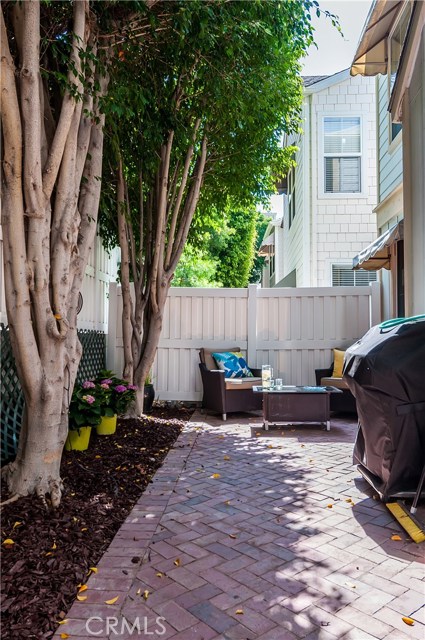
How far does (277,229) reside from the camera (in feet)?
55.2

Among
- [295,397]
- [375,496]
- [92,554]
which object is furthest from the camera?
[295,397]

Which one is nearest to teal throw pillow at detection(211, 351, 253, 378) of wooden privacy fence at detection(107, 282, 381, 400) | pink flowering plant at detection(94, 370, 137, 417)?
wooden privacy fence at detection(107, 282, 381, 400)

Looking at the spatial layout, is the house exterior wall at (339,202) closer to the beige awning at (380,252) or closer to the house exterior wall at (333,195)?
the house exterior wall at (333,195)

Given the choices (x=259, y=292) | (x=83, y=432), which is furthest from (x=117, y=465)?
(x=259, y=292)

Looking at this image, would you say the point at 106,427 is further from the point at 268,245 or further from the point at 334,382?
the point at 268,245

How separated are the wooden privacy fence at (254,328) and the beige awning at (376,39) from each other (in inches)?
132

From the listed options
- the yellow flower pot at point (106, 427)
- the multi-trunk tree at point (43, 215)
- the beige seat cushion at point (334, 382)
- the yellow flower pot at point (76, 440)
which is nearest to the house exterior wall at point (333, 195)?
the beige seat cushion at point (334, 382)

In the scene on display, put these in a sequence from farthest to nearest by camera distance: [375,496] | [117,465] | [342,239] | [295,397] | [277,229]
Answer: [277,229] < [342,239] < [295,397] < [117,465] < [375,496]

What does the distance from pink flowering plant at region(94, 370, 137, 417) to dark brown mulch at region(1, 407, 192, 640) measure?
442 millimetres

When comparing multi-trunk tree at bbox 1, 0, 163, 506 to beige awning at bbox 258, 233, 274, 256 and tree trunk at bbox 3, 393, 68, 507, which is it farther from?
beige awning at bbox 258, 233, 274, 256

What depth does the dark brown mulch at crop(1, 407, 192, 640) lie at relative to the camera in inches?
74.5

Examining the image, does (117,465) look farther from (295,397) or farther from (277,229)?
(277,229)

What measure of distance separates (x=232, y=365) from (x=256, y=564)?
178 inches

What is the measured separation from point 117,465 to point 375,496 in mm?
2055
